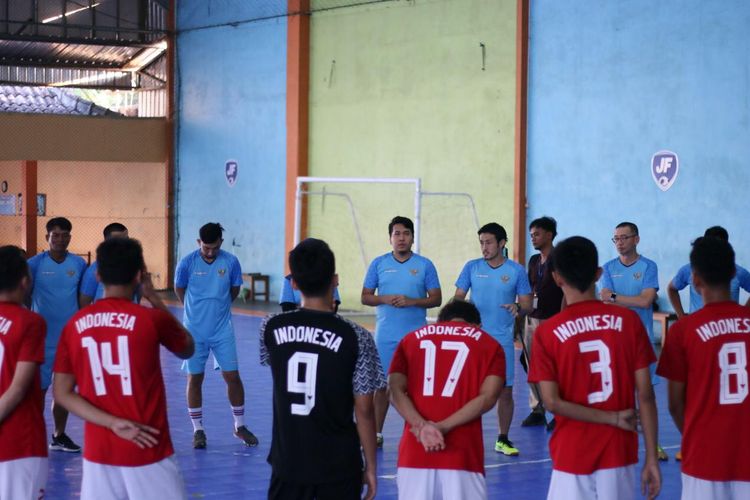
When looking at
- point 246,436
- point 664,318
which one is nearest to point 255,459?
point 246,436

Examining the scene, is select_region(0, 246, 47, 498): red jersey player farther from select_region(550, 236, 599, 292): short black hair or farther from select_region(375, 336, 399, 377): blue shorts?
select_region(375, 336, 399, 377): blue shorts

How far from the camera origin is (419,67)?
67.7ft

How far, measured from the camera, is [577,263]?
495cm

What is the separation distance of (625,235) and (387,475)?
2.82 meters

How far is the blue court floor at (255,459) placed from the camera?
28.0ft

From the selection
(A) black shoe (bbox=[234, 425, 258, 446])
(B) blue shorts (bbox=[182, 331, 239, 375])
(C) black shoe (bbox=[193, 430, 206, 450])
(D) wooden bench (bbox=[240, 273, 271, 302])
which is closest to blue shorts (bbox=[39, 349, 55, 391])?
(B) blue shorts (bbox=[182, 331, 239, 375])

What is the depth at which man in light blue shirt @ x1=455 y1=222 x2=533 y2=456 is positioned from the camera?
32.3ft

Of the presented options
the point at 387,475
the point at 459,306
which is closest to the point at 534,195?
the point at 387,475

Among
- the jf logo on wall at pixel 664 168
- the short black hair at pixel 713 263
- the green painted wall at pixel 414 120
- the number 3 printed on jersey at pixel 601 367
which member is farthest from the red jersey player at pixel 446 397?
the green painted wall at pixel 414 120

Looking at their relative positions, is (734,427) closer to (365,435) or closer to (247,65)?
(365,435)

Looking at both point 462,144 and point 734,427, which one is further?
point 462,144

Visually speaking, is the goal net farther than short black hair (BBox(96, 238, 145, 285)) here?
Yes

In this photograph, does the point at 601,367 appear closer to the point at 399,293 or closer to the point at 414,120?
the point at 399,293

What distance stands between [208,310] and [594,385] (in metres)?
5.43
